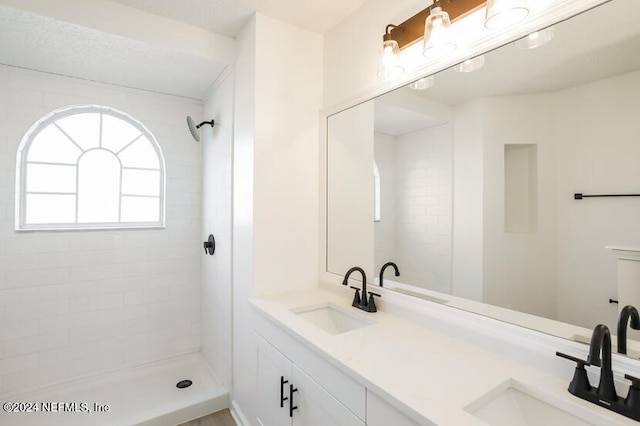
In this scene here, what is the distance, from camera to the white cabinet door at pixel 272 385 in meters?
1.37

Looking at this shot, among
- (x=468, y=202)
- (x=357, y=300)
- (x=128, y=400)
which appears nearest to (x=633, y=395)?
(x=468, y=202)

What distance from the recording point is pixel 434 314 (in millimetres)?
1326

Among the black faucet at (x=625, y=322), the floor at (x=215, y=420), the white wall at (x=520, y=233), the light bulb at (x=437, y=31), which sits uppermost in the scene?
the light bulb at (x=437, y=31)

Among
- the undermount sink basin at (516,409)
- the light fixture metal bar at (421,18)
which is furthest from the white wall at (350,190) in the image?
the undermount sink basin at (516,409)

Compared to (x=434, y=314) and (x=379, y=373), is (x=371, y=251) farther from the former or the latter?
(x=379, y=373)

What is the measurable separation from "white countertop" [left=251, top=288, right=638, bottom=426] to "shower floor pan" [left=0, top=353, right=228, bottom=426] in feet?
3.93

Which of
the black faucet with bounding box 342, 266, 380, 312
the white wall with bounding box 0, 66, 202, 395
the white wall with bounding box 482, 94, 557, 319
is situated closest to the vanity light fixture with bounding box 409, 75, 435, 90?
the white wall with bounding box 482, 94, 557, 319

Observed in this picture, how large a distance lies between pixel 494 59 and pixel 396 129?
55 cm

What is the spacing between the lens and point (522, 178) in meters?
1.12

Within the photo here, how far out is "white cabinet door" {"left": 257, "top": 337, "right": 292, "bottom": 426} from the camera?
1371 mm

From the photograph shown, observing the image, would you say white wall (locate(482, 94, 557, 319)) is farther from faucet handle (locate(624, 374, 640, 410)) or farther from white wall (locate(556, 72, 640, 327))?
faucet handle (locate(624, 374, 640, 410))

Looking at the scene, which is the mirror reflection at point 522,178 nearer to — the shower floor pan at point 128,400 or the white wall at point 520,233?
the white wall at point 520,233

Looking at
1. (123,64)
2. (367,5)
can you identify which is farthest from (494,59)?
(123,64)

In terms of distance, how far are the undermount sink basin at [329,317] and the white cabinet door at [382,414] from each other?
659mm
